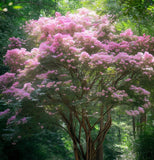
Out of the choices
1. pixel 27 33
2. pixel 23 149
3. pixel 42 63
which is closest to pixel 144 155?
pixel 23 149

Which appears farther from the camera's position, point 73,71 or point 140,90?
point 73,71

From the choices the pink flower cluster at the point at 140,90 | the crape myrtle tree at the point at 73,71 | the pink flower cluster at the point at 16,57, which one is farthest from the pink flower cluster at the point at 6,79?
the pink flower cluster at the point at 140,90

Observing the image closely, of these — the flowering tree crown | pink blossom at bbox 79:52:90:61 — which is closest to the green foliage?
the flowering tree crown

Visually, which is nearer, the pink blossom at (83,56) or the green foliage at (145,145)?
the pink blossom at (83,56)

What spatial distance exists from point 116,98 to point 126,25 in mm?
4537

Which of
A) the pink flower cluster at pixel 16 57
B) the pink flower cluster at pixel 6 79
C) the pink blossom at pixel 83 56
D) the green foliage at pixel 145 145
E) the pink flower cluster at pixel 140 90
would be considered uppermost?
the pink flower cluster at pixel 16 57

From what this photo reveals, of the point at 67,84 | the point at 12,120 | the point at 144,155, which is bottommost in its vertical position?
the point at 144,155

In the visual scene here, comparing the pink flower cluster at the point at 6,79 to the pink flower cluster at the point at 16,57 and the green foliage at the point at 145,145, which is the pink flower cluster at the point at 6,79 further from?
the green foliage at the point at 145,145

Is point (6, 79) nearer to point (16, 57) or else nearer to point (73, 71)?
point (16, 57)

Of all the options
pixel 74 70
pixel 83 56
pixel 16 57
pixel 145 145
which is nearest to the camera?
pixel 83 56

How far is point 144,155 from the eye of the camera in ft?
22.9

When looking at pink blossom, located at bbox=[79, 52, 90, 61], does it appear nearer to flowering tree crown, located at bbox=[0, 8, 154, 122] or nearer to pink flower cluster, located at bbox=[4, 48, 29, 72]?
flowering tree crown, located at bbox=[0, 8, 154, 122]

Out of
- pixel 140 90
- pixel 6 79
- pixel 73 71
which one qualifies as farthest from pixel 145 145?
pixel 6 79

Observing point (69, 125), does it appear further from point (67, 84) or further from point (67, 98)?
point (67, 84)
